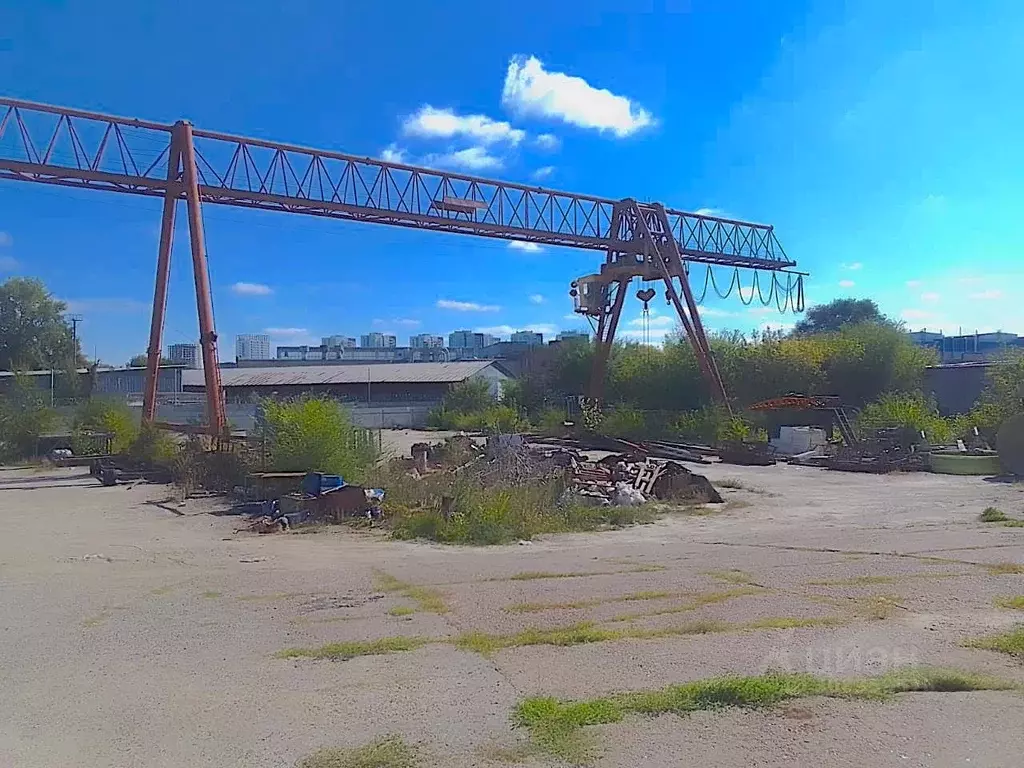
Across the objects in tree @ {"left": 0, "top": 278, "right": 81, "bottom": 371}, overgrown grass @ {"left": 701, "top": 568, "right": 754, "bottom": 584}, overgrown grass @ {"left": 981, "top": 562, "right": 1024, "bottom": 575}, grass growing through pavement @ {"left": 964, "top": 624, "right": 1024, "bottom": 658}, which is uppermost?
tree @ {"left": 0, "top": 278, "right": 81, "bottom": 371}

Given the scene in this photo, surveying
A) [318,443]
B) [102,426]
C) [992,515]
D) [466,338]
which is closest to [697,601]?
[992,515]

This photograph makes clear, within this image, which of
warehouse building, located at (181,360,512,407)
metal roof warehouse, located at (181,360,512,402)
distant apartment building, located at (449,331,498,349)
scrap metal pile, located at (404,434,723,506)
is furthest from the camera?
distant apartment building, located at (449,331,498,349)

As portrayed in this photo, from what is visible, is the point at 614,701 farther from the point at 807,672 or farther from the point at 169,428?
the point at 169,428

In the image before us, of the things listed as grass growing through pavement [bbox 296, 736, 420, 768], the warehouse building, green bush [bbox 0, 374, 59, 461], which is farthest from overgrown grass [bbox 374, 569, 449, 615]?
the warehouse building

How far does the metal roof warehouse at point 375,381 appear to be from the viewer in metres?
57.8

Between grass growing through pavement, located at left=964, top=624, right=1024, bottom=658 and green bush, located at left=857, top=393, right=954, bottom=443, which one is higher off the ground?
green bush, located at left=857, top=393, right=954, bottom=443

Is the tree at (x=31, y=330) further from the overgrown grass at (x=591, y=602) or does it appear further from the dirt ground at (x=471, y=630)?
the overgrown grass at (x=591, y=602)

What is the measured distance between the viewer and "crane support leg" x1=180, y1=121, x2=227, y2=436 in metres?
24.3

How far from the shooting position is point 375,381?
195 ft

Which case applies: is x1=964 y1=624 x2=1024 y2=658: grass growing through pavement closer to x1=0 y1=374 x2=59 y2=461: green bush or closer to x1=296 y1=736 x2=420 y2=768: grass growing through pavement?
x1=296 y1=736 x2=420 y2=768: grass growing through pavement

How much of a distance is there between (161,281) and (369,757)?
24.1 m

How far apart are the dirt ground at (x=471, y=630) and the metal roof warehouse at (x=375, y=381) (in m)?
42.7

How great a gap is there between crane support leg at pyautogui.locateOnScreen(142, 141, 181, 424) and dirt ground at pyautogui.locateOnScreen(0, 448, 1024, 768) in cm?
1324

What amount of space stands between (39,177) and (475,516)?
17.5m
